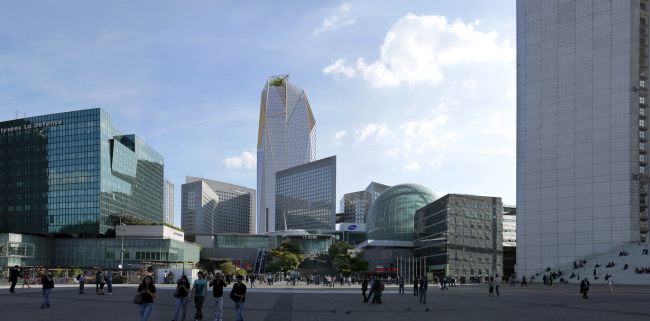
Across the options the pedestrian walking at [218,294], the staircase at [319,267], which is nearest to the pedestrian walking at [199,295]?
the pedestrian walking at [218,294]

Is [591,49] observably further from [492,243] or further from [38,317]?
[38,317]

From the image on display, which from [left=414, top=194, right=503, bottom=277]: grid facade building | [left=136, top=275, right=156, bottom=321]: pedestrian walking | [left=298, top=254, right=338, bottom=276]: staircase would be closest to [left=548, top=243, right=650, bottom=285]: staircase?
[left=414, top=194, right=503, bottom=277]: grid facade building

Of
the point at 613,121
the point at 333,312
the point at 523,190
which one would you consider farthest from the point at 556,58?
the point at 333,312

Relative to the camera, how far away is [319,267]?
128 metres

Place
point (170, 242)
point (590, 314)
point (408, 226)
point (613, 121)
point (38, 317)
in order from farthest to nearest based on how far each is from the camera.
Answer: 1. point (408, 226)
2. point (170, 242)
3. point (613, 121)
4. point (590, 314)
5. point (38, 317)

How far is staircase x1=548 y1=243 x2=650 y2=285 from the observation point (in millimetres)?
69094

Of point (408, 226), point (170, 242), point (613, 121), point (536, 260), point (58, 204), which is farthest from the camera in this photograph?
point (408, 226)

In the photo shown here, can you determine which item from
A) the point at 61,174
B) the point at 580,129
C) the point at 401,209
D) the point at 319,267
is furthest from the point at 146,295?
the point at 401,209

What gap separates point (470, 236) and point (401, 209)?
4238 cm

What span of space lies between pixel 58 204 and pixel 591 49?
11749 cm

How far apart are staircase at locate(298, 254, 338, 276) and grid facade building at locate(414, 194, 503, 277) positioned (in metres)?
24.8

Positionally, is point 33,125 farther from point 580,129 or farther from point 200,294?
point 200,294

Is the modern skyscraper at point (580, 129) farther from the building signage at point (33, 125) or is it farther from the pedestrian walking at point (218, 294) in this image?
the building signage at point (33, 125)

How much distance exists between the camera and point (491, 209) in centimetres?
11325
